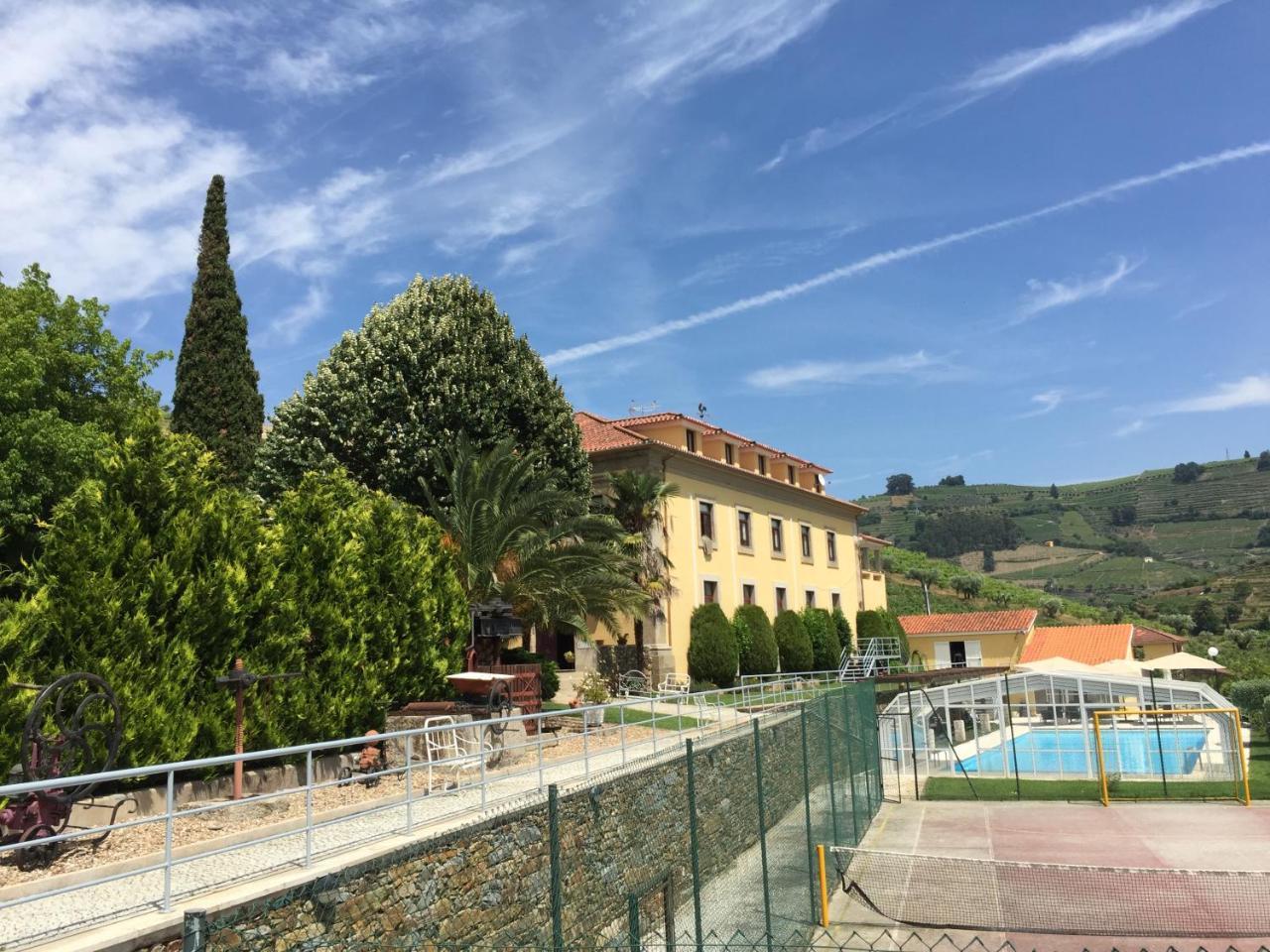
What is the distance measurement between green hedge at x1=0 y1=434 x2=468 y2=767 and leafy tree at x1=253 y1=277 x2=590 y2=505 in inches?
335

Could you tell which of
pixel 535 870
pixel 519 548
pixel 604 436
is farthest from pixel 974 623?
pixel 535 870

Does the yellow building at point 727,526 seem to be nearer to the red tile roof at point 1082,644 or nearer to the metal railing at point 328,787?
the red tile roof at point 1082,644

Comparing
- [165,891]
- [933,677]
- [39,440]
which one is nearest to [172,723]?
[165,891]

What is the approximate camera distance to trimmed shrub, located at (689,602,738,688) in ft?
120

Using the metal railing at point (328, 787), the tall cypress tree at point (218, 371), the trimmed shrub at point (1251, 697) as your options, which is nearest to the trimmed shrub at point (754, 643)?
the metal railing at point (328, 787)

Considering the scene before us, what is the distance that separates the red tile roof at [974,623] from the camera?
187 feet

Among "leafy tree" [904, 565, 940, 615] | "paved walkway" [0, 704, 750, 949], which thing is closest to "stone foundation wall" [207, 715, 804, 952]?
"paved walkway" [0, 704, 750, 949]

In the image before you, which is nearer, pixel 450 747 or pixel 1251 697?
pixel 450 747

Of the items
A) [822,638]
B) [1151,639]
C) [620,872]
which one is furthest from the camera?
[1151,639]

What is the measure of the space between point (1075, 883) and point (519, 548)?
13.3 meters

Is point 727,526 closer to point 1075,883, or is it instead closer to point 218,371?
point 218,371

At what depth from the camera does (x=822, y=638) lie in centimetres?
4569

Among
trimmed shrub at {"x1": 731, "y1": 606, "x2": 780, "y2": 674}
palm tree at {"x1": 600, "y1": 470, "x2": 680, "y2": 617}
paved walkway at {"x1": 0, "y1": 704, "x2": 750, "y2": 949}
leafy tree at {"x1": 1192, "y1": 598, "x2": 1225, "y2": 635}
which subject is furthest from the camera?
leafy tree at {"x1": 1192, "y1": 598, "x2": 1225, "y2": 635}

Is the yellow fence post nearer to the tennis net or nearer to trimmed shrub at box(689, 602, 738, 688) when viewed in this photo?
the tennis net
